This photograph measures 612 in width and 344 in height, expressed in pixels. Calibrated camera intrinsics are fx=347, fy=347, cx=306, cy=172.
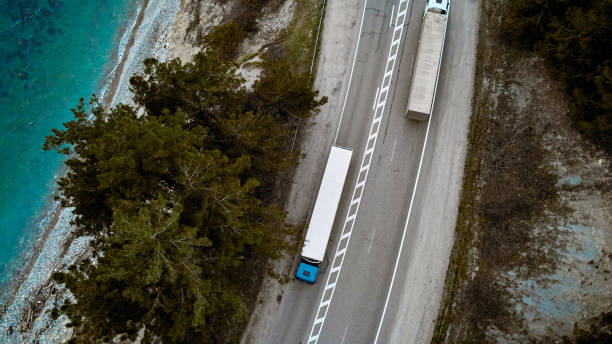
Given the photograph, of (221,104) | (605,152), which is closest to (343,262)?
(221,104)

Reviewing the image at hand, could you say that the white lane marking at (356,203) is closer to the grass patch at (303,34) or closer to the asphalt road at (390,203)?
the asphalt road at (390,203)

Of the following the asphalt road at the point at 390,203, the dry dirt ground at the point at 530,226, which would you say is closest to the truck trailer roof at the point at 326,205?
the asphalt road at the point at 390,203

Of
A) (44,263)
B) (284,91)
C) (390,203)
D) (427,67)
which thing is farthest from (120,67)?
(390,203)

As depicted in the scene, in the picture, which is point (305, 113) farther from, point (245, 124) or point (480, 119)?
point (480, 119)

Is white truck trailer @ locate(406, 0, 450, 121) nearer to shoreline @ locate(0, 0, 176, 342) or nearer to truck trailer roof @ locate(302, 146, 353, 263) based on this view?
truck trailer roof @ locate(302, 146, 353, 263)

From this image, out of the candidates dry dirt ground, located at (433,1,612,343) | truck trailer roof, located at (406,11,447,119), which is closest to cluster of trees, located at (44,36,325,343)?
truck trailer roof, located at (406,11,447,119)
